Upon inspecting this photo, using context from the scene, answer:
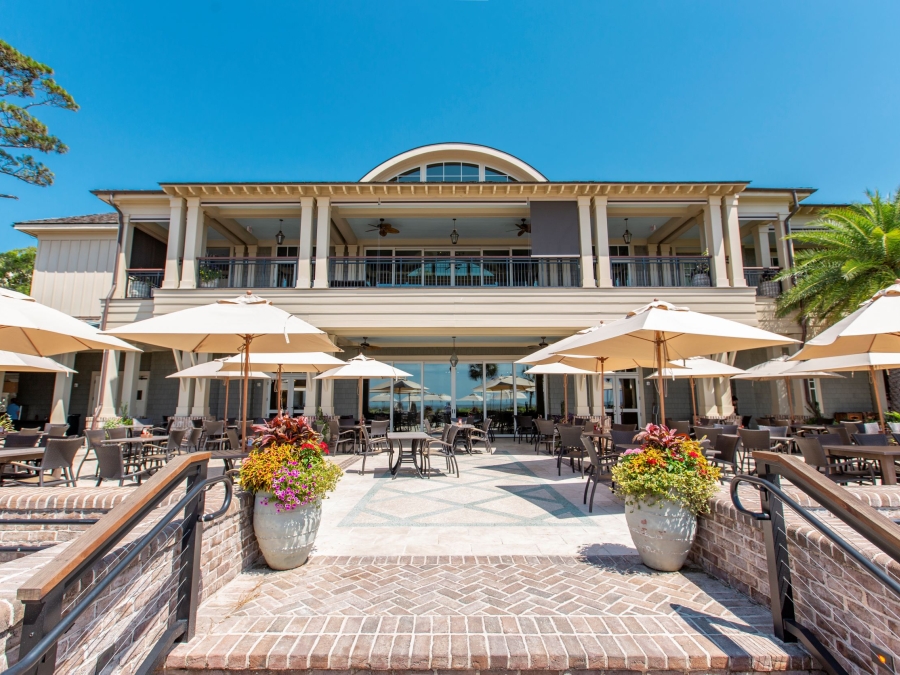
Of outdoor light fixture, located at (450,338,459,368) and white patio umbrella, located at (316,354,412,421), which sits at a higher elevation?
outdoor light fixture, located at (450,338,459,368)

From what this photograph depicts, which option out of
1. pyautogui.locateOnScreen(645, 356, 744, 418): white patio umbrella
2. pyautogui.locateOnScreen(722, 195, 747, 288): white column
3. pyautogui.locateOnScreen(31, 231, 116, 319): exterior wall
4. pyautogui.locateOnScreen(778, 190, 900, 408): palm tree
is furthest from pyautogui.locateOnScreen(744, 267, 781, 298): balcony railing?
pyautogui.locateOnScreen(31, 231, 116, 319): exterior wall

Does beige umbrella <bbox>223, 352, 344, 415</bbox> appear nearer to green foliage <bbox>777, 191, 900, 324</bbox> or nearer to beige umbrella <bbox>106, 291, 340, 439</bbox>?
beige umbrella <bbox>106, 291, 340, 439</bbox>

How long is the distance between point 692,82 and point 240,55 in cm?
1124

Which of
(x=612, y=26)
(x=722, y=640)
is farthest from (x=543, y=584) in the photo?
(x=612, y=26)

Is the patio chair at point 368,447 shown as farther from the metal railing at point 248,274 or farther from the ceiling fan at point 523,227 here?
the ceiling fan at point 523,227

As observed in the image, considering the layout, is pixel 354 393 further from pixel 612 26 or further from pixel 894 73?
pixel 894 73

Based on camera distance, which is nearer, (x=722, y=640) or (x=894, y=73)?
(x=722, y=640)

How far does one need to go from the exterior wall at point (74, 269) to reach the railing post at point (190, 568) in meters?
14.3

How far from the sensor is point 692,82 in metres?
10.5

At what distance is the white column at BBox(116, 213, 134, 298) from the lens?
41.4 feet

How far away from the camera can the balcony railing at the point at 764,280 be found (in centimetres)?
1282

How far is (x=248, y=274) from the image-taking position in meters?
13.4

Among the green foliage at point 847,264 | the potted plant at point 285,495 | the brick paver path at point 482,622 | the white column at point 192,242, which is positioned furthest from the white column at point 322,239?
the green foliage at point 847,264

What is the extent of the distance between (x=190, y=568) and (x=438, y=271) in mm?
11685
